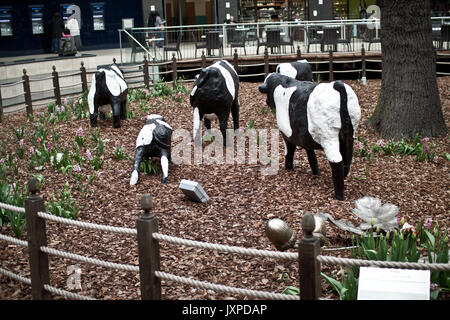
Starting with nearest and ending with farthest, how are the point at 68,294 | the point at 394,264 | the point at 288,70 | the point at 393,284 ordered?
the point at 394,264 < the point at 393,284 < the point at 68,294 < the point at 288,70

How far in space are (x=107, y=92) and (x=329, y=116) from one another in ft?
17.1

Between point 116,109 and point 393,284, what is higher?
point 116,109

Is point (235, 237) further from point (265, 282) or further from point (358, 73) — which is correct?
point (358, 73)

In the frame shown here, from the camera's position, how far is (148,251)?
3900 mm

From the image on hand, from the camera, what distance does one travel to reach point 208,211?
675cm

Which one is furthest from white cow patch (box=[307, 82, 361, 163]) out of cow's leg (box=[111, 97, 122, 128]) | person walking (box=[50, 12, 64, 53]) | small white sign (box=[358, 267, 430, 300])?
person walking (box=[50, 12, 64, 53])

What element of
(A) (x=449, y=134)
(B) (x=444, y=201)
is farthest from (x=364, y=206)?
(A) (x=449, y=134)

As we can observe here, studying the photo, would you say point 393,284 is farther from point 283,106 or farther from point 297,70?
point 297,70

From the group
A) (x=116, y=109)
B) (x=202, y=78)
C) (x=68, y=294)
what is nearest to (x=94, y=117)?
(x=116, y=109)

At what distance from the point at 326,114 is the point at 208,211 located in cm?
175

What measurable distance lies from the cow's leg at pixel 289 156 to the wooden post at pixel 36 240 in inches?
162

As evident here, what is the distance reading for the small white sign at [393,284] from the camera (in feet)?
11.2

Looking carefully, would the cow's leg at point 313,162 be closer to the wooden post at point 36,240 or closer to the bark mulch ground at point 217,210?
the bark mulch ground at point 217,210

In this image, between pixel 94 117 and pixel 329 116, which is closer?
pixel 329 116
